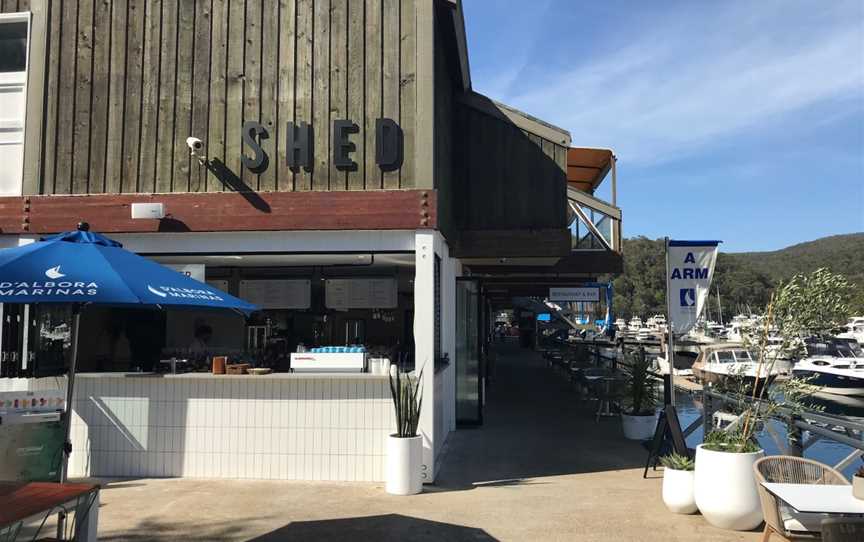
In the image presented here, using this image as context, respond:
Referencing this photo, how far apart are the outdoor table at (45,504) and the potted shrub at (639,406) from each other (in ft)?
26.3

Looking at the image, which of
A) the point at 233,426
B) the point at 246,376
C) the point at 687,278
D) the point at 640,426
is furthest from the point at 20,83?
the point at 640,426

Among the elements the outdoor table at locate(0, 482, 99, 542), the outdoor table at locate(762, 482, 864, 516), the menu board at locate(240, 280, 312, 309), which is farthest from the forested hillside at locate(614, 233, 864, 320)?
the outdoor table at locate(0, 482, 99, 542)

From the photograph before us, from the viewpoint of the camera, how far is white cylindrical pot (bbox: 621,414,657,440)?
33.9 ft

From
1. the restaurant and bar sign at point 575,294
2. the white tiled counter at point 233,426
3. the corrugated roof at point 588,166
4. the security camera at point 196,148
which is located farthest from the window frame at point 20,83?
the restaurant and bar sign at point 575,294

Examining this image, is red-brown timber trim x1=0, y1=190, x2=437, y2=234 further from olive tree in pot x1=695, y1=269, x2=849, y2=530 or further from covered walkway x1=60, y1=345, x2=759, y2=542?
olive tree in pot x1=695, y1=269, x2=849, y2=530

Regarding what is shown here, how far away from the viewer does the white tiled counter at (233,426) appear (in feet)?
25.0

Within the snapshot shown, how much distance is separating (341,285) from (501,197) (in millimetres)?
2850

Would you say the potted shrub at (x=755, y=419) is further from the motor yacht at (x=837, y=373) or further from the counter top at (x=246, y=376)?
the motor yacht at (x=837, y=373)

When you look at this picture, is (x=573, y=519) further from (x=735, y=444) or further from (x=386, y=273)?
(x=386, y=273)

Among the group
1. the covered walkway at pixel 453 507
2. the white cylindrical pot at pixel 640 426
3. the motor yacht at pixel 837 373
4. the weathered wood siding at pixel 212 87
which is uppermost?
the weathered wood siding at pixel 212 87

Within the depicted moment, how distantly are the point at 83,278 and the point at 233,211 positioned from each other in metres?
3.40

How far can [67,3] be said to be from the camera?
8336 millimetres

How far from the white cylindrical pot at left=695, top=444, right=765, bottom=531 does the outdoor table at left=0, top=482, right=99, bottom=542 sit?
15.5 ft

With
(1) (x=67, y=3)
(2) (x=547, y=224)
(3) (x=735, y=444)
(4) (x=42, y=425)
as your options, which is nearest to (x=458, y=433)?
(2) (x=547, y=224)
